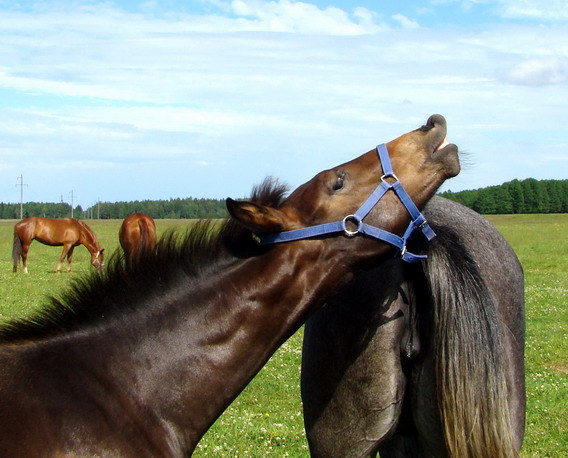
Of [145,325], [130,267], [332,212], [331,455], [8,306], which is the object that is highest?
[332,212]

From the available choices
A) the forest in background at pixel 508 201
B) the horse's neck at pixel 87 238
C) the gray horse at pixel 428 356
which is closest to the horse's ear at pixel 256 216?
the gray horse at pixel 428 356

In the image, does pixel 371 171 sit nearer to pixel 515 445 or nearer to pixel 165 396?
pixel 165 396

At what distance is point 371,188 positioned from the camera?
10.3 ft

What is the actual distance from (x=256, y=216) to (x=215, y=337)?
541 millimetres

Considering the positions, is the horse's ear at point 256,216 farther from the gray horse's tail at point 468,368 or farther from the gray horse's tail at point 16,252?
the gray horse's tail at point 16,252

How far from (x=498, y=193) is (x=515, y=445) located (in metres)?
71.3

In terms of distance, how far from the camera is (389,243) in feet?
10.3

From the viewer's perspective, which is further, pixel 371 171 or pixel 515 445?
pixel 515 445

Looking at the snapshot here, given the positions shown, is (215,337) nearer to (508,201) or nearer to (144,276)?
(144,276)

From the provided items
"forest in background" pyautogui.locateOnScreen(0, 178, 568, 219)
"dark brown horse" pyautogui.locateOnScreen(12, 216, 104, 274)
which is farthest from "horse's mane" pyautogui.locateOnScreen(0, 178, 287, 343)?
"forest in background" pyautogui.locateOnScreen(0, 178, 568, 219)

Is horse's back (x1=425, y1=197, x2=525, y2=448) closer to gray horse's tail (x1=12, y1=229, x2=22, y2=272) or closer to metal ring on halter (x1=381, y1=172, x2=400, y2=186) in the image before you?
metal ring on halter (x1=381, y1=172, x2=400, y2=186)

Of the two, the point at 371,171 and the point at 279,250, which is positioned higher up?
the point at 371,171

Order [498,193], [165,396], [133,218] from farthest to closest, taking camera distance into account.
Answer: [498,193], [133,218], [165,396]

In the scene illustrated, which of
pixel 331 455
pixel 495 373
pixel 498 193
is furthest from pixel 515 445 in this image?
pixel 498 193
